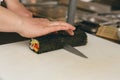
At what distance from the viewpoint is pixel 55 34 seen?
2.37 ft

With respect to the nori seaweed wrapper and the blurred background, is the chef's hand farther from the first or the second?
the blurred background

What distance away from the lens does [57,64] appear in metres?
0.62

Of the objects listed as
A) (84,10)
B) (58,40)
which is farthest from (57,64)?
(84,10)

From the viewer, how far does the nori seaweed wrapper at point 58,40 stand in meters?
0.67

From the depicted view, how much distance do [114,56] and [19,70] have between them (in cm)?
29

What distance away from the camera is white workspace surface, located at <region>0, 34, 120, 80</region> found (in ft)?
1.84

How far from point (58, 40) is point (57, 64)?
0.35 ft

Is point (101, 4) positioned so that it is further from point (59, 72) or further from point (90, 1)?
point (59, 72)

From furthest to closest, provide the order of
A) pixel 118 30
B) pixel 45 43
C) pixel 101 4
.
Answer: pixel 101 4, pixel 118 30, pixel 45 43

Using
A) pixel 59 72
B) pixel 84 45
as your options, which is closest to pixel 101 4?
pixel 84 45

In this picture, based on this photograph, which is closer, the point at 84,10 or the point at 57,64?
the point at 57,64

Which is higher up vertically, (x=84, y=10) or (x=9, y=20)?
(x=9, y=20)

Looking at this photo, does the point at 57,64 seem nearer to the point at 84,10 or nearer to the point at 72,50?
the point at 72,50

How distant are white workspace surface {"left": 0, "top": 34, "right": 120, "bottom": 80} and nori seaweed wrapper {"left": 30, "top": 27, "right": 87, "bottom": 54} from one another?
0.02 metres
